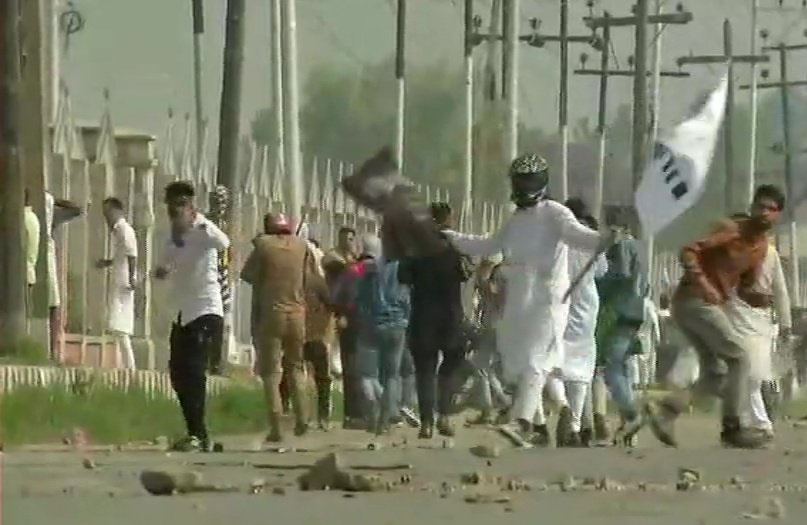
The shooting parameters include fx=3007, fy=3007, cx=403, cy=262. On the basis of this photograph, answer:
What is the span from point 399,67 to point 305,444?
4276cm

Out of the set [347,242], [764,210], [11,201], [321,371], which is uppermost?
[11,201]

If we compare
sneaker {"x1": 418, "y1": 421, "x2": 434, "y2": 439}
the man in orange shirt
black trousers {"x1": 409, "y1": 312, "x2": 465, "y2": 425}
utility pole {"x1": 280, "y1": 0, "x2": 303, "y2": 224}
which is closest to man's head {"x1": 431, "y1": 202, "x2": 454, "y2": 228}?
black trousers {"x1": 409, "y1": 312, "x2": 465, "y2": 425}

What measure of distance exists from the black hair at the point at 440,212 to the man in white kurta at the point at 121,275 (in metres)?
5.53

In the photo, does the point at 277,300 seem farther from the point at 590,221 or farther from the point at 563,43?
the point at 563,43

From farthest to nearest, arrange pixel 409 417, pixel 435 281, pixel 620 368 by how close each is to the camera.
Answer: pixel 409 417
pixel 620 368
pixel 435 281

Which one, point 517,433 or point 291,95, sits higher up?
point 291,95

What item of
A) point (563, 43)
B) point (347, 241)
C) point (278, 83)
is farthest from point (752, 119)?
point (347, 241)

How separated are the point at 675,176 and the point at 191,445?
3.54 metres

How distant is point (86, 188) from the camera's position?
2797 centimetres

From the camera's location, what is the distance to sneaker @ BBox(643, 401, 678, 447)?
18.1 meters

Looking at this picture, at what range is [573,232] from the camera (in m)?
16.2

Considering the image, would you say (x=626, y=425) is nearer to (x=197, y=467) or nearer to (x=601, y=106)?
(x=197, y=467)

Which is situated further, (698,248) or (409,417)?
(409,417)

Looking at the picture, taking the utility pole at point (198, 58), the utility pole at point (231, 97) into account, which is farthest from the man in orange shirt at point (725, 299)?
the utility pole at point (198, 58)
